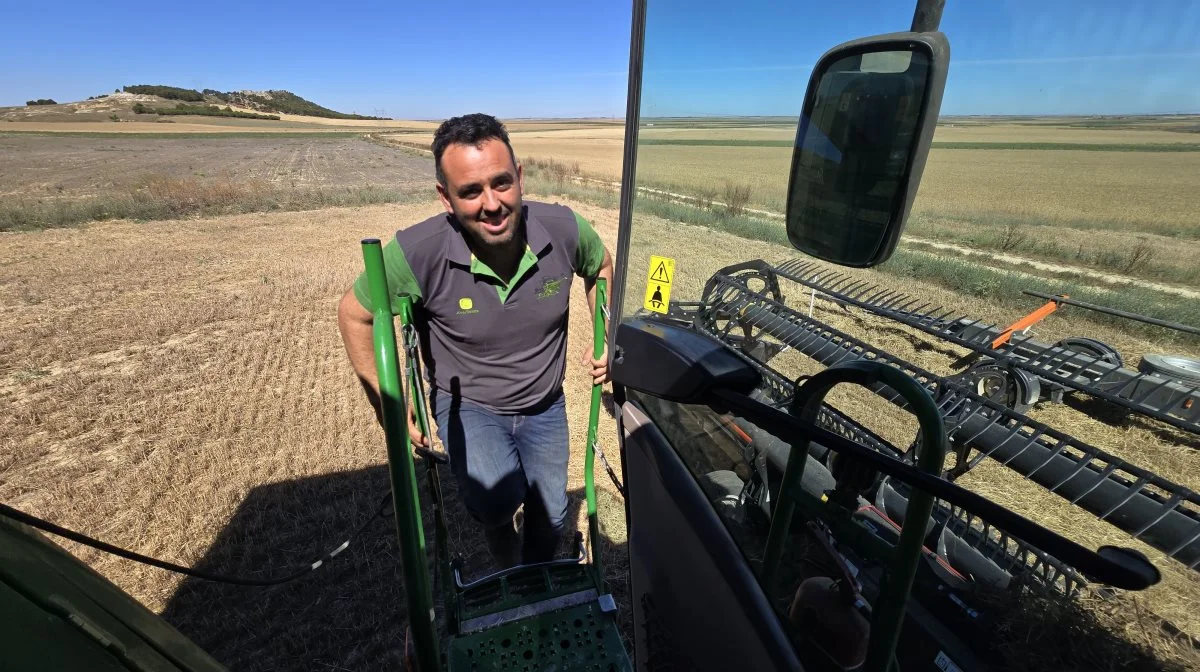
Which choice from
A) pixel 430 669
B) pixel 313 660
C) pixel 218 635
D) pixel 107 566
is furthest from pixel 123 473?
pixel 430 669

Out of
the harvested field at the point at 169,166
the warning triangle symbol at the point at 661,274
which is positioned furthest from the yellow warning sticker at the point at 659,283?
the harvested field at the point at 169,166

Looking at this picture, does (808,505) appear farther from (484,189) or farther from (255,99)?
(255,99)

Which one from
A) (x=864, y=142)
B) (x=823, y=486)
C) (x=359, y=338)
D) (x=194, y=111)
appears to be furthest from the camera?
(x=194, y=111)

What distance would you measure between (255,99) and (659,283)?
146m

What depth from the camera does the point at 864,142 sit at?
92 cm

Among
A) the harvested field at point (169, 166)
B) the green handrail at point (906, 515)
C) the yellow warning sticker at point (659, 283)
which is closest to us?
the green handrail at point (906, 515)

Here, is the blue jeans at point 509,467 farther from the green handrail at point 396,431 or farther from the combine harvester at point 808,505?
the green handrail at point 396,431

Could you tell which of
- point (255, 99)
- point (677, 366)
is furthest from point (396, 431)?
point (255, 99)

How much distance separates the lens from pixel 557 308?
7.73 feet

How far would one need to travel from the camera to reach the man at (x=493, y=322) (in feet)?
6.72

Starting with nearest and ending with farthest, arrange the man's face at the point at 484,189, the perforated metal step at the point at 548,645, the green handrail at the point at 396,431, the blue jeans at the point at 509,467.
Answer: the green handrail at the point at 396,431 → the perforated metal step at the point at 548,645 → the man's face at the point at 484,189 → the blue jeans at the point at 509,467

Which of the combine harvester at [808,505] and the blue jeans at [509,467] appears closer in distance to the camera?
the combine harvester at [808,505]

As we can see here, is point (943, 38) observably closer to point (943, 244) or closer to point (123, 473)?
point (943, 244)

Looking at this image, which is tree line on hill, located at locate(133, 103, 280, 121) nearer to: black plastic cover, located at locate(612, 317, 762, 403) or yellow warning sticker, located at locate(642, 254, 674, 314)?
yellow warning sticker, located at locate(642, 254, 674, 314)
